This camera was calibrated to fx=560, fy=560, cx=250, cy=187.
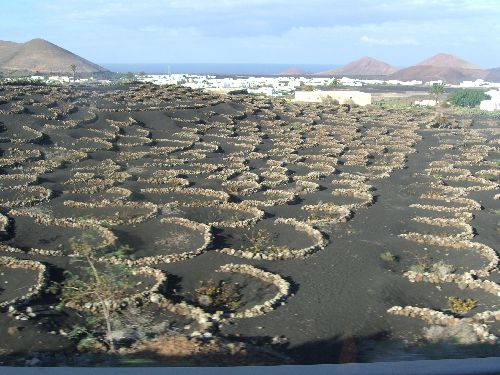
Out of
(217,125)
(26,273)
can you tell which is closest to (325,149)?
(217,125)

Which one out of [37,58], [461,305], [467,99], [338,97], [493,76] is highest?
[37,58]

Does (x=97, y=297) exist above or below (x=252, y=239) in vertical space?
above

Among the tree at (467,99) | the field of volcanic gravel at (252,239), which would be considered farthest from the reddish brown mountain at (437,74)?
the field of volcanic gravel at (252,239)

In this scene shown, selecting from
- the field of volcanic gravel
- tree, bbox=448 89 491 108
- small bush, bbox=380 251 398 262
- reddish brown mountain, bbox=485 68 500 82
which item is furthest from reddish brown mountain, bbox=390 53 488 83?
small bush, bbox=380 251 398 262

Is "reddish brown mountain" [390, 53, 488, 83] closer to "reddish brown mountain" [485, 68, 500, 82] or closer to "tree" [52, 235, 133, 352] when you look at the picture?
"reddish brown mountain" [485, 68, 500, 82]

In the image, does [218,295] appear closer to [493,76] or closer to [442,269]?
[442,269]

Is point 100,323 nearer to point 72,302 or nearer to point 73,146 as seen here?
point 72,302

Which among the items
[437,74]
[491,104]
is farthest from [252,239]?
[437,74]
